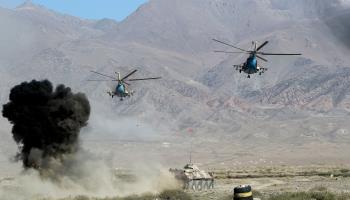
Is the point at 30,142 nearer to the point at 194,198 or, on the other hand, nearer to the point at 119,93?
the point at 194,198

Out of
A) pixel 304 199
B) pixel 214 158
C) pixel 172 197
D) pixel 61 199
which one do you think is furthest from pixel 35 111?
pixel 214 158

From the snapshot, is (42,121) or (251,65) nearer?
(42,121)

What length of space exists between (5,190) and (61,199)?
1048cm

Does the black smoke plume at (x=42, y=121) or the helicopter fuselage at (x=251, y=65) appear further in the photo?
the helicopter fuselage at (x=251, y=65)

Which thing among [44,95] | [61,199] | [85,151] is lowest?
[61,199]

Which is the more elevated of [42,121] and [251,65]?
[251,65]

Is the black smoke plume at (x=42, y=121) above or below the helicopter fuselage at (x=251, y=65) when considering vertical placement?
below

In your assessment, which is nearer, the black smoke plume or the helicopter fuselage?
the black smoke plume

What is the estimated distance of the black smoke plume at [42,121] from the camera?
5709 cm

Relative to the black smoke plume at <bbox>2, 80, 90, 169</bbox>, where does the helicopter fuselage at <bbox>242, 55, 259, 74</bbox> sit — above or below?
above

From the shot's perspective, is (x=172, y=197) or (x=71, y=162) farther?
(x=71, y=162)

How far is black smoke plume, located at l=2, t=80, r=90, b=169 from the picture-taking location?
57094 millimetres

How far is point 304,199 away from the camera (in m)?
38.5

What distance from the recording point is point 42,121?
188 feet
